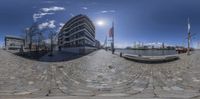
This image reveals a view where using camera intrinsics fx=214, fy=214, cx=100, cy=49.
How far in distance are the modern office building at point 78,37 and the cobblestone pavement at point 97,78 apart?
17.6 inches

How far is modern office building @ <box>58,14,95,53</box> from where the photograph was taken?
4828 millimetres

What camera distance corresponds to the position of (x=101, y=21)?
17.5 feet

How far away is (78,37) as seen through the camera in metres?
4.88

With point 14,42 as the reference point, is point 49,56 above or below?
below

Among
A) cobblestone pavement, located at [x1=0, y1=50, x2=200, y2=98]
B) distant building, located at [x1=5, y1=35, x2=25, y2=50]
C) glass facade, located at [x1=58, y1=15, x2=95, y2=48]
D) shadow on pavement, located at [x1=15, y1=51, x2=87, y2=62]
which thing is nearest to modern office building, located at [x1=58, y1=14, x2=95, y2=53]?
glass facade, located at [x1=58, y1=15, x2=95, y2=48]

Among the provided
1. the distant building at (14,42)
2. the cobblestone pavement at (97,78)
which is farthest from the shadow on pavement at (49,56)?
the distant building at (14,42)

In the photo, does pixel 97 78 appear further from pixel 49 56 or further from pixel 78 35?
pixel 78 35

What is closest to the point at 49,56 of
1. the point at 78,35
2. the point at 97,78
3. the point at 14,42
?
the point at 14,42

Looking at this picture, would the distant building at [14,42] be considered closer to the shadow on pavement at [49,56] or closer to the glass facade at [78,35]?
the shadow on pavement at [49,56]

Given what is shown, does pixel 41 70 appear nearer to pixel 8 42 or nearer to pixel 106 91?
pixel 8 42

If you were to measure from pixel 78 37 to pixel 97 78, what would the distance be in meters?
1.77

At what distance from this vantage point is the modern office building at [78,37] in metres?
4.83

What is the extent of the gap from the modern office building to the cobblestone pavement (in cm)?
45

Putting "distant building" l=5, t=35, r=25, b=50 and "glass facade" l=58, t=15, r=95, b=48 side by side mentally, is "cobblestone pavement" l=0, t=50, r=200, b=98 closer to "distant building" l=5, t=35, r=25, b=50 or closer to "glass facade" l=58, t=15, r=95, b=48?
"distant building" l=5, t=35, r=25, b=50
